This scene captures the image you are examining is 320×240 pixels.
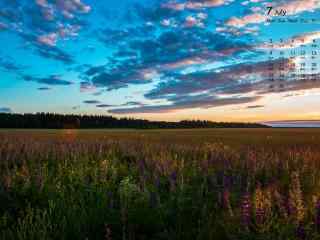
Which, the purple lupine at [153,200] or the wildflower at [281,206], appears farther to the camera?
the purple lupine at [153,200]

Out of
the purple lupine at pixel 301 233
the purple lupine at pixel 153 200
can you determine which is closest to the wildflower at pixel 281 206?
the purple lupine at pixel 301 233

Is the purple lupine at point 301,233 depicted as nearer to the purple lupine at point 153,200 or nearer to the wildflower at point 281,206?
the wildflower at point 281,206

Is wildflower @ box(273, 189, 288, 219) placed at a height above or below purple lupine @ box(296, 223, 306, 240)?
above

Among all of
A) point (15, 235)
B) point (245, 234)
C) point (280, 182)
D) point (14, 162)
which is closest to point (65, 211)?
point (15, 235)

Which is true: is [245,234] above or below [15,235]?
above

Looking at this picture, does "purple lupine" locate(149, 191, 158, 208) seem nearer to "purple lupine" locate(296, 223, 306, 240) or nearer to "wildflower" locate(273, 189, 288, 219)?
"wildflower" locate(273, 189, 288, 219)

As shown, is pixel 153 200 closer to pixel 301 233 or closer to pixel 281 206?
pixel 281 206

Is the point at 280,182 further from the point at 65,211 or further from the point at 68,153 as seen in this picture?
the point at 68,153

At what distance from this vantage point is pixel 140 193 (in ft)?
14.8

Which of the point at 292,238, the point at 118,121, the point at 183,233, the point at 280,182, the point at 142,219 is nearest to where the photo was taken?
the point at 292,238

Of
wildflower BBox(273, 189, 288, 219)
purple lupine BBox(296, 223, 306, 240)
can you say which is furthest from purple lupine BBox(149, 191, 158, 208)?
purple lupine BBox(296, 223, 306, 240)

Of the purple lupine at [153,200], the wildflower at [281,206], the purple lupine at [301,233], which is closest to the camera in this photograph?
the purple lupine at [301,233]

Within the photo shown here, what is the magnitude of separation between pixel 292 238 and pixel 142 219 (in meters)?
1.74

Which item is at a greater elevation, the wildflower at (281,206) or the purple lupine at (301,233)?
the wildflower at (281,206)
